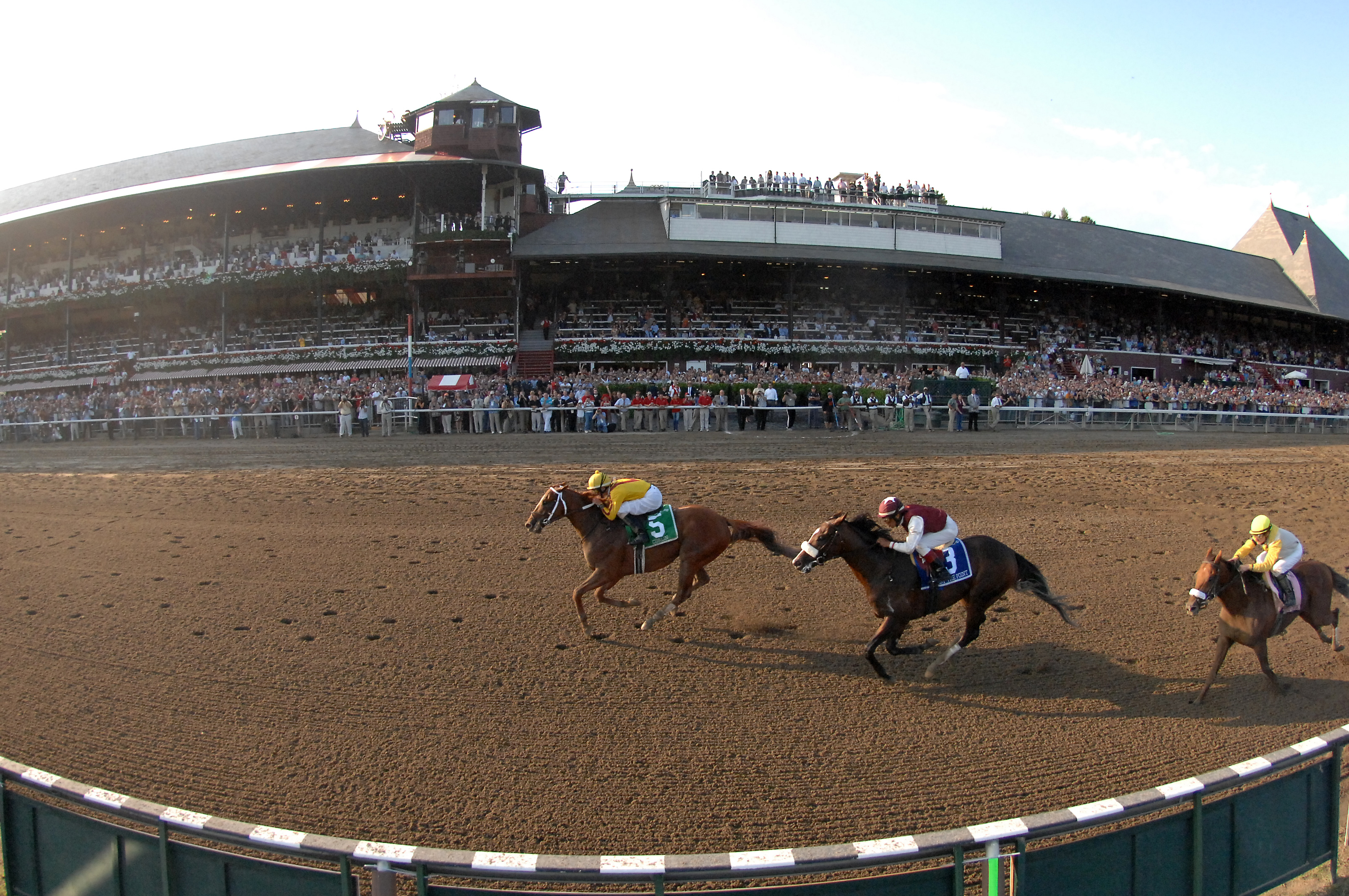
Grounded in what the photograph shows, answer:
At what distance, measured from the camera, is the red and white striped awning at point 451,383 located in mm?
27312

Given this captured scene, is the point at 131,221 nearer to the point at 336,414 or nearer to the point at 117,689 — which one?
the point at 336,414

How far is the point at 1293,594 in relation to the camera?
23.0 feet

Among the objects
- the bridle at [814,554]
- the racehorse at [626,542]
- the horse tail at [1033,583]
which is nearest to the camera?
the bridle at [814,554]

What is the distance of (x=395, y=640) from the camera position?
834 cm

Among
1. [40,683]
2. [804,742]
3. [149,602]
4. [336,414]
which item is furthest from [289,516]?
[336,414]

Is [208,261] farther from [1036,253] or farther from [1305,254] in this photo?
[1305,254]

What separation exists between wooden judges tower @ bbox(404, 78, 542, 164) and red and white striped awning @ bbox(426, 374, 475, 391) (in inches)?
532

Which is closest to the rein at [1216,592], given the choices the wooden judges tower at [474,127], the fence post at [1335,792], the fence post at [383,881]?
the fence post at [1335,792]

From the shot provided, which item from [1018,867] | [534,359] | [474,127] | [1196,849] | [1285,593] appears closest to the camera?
[1018,867]

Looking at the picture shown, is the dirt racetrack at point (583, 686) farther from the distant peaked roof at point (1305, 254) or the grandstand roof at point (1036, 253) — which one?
the distant peaked roof at point (1305, 254)

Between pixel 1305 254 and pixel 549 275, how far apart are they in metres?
43.1

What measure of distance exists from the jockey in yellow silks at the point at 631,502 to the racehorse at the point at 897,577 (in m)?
1.84

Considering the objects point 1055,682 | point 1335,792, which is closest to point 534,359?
point 1055,682

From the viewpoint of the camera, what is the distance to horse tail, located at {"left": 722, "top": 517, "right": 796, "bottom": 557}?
8.80 m
